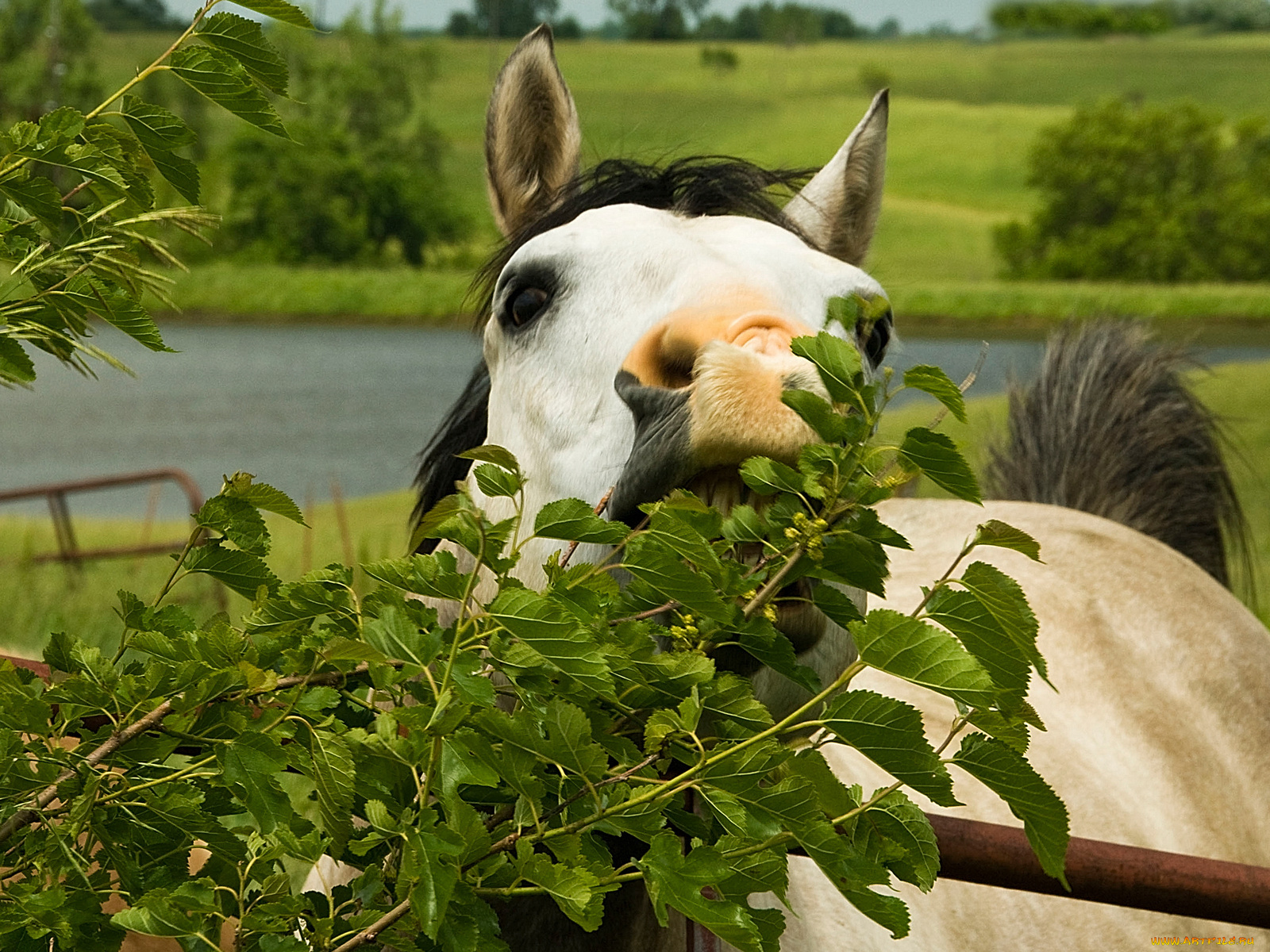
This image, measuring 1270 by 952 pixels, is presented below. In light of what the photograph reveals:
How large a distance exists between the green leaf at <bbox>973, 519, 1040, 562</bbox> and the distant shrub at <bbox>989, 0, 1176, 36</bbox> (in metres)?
103

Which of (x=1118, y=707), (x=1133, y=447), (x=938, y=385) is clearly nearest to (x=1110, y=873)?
(x=938, y=385)

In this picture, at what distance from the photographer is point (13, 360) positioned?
1.05 metres

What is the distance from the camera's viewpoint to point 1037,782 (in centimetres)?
86

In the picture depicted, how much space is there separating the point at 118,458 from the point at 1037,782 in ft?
82.2

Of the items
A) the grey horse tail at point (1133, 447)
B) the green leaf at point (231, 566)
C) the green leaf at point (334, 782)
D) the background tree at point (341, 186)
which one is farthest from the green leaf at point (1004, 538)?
the background tree at point (341, 186)

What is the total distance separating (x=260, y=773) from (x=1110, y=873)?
0.91 meters

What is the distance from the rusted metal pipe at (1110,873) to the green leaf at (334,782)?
0.69 meters

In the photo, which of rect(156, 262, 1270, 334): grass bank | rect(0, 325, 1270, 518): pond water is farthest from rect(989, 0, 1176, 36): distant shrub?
rect(0, 325, 1270, 518): pond water

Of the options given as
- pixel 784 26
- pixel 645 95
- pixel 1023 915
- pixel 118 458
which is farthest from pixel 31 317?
pixel 784 26

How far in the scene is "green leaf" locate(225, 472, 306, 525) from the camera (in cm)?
95

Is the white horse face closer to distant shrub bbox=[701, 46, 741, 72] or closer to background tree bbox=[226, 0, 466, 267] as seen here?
background tree bbox=[226, 0, 466, 267]

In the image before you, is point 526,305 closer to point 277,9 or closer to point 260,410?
point 277,9

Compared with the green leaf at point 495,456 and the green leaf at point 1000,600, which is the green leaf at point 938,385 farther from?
the green leaf at point 495,456

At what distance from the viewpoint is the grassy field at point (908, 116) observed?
1817 inches
